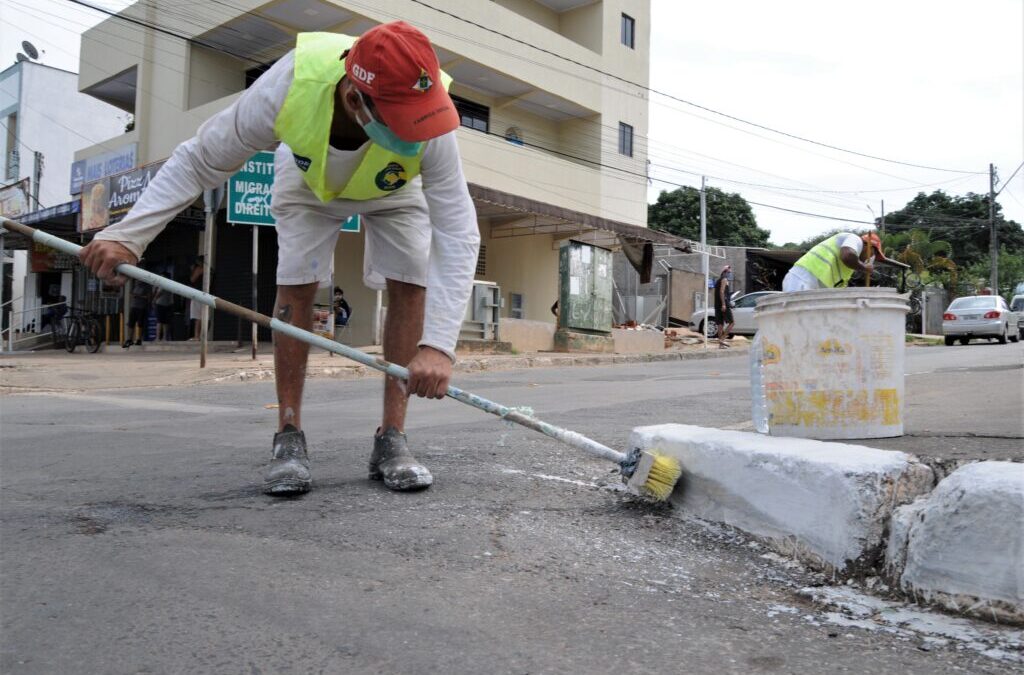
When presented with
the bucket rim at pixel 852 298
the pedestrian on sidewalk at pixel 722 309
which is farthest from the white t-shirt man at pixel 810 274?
the pedestrian on sidewalk at pixel 722 309

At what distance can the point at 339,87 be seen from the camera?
235 centimetres

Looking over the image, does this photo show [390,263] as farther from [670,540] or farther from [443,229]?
[670,540]

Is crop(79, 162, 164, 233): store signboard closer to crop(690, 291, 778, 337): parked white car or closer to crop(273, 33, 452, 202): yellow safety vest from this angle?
crop(273, 33, 452, 202): yellow safety vest

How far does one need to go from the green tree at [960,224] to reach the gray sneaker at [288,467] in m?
47.5

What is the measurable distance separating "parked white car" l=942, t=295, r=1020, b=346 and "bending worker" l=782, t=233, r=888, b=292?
16.0 metres

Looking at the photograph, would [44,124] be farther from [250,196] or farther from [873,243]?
[873,243]

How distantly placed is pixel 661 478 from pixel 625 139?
1920cm

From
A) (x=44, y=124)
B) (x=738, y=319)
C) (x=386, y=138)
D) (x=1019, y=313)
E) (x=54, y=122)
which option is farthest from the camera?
(x=54, y=122)

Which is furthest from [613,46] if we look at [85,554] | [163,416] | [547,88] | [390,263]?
[85,554]

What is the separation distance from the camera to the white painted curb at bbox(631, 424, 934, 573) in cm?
194

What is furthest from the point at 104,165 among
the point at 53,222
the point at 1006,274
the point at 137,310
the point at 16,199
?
the point at 1006,274

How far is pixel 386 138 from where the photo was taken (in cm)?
233

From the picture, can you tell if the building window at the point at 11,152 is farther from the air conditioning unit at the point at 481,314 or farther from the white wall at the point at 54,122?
the air conditioning unit at the point at 481,314

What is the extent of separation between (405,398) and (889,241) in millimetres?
31086
